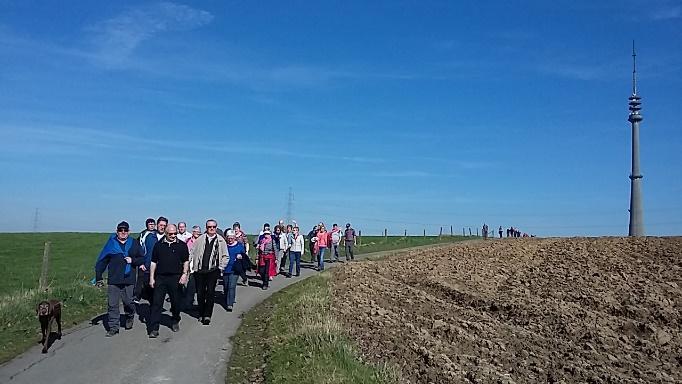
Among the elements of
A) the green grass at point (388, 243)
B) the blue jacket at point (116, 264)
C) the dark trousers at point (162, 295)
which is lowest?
the dark trousers at point (162, 295)

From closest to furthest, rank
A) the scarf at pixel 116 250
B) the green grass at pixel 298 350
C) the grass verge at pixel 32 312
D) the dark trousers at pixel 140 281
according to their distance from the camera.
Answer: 1. the green grass at pixel 298 350
2. the grass verge at pixel 32 312
3. the scarf at pixel 116 250
4. the dark trousers at pixel 140 281

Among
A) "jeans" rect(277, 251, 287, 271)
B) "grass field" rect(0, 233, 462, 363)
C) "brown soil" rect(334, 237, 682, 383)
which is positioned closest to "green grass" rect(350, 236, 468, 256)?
"grass field" rect(0, 233, 462, 363)

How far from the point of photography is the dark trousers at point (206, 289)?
14523mm

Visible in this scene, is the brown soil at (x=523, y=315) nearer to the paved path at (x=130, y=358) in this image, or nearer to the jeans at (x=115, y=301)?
the paved path at (x=130, y=358)

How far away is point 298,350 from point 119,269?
4.09 meters

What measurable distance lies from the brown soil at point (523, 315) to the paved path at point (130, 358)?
2432 millimetres

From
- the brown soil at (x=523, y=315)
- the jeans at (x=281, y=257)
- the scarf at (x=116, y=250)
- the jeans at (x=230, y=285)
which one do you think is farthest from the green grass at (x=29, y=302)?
the jeans at (x=281, y=257)

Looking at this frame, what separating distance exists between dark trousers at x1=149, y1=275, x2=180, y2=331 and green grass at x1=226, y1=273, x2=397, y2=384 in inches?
52.1

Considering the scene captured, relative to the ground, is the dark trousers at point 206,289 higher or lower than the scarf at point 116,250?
lower

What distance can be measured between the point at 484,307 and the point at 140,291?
8410 millimetres

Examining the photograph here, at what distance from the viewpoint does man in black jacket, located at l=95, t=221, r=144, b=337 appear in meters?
13.0

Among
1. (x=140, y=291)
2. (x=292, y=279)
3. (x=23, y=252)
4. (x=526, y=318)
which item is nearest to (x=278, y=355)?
(x=140, y=291)

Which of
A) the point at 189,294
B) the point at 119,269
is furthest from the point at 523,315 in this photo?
the point at 119,269

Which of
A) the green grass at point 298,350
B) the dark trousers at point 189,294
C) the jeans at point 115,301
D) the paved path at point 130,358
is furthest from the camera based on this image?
the dark trousers at point 189,294
